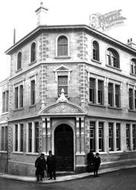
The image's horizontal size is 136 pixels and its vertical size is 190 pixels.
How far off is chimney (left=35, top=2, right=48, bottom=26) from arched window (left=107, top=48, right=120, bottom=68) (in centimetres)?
617

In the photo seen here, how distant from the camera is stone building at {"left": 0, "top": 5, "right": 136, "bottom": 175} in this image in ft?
71.6

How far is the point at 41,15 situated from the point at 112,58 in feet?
23.7

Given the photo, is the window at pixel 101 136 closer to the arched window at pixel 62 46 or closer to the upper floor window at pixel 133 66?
the arched window at pixel 62 46

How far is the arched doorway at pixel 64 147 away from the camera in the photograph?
21688mm

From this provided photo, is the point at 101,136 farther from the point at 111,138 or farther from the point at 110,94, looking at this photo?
the point at 110,94

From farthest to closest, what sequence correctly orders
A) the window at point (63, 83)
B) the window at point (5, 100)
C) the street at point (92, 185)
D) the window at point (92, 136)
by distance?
the window at point (5, 100)
the window at point (92, 136)
the window at point (63, 83)
the street at point (92, 185)

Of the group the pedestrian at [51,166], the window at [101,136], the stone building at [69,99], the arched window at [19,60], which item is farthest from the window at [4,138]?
the pedestrian at [51,166]

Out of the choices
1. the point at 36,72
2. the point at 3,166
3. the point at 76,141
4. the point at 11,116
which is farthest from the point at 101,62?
the point at 3,166

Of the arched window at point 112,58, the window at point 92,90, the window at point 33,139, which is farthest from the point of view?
the arched window at point 112,58

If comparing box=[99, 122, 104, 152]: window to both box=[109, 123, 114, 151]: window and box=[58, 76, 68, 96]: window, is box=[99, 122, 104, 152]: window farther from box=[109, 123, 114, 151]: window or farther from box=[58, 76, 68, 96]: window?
box=[58, 76, 68, 96]: window

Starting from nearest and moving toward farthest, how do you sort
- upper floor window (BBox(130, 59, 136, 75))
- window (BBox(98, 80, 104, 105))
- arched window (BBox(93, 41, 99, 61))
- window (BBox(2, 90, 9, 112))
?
arched window (BBox(93, 41, 99, 61))
window (BBox(98, 80, 104, 105))
upper floor window (BBox(130, 59, 136, 75))
window (BBox(2, 90, 9, 112))

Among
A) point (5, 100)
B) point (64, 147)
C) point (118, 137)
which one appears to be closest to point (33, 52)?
point (64, 147)

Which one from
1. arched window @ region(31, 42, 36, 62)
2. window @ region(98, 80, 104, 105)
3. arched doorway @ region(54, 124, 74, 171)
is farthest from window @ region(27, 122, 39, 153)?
window @ region(98, 80, 104, 105)

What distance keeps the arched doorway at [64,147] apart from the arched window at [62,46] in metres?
5.53
